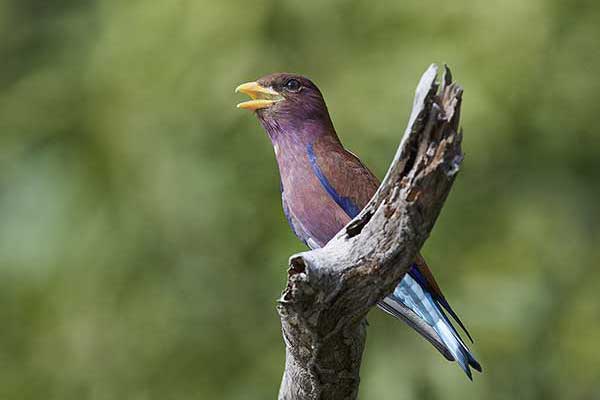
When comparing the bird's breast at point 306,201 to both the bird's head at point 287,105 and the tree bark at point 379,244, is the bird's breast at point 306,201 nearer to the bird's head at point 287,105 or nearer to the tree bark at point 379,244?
the bird's head at point 287,105

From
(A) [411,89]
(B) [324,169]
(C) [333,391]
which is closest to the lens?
(C) [333,391]

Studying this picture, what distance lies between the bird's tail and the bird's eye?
30.3 inches

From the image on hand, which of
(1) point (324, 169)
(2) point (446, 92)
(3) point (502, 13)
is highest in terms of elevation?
(3) point (502, 13)

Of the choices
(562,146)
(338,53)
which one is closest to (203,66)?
(338,53)

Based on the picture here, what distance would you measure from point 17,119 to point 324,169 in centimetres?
310

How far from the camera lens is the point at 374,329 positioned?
609 cm

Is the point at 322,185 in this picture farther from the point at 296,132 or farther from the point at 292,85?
the point at 292,85

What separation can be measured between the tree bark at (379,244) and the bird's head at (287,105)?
1130 millimetres

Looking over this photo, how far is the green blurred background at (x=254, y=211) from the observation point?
6129mm

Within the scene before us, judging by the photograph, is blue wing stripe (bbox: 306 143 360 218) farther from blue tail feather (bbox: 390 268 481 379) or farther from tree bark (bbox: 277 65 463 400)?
tree bark (bbox: 277 65 463 400)

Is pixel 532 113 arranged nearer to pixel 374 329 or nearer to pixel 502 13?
pixel 502 13

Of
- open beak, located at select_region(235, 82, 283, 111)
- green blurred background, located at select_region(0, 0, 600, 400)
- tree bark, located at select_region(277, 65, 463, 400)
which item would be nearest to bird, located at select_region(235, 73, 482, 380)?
open beak, located at select_region(235, 82, 283, 111)

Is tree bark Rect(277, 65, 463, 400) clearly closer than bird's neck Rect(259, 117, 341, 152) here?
Yes

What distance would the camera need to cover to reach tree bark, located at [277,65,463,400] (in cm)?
305
